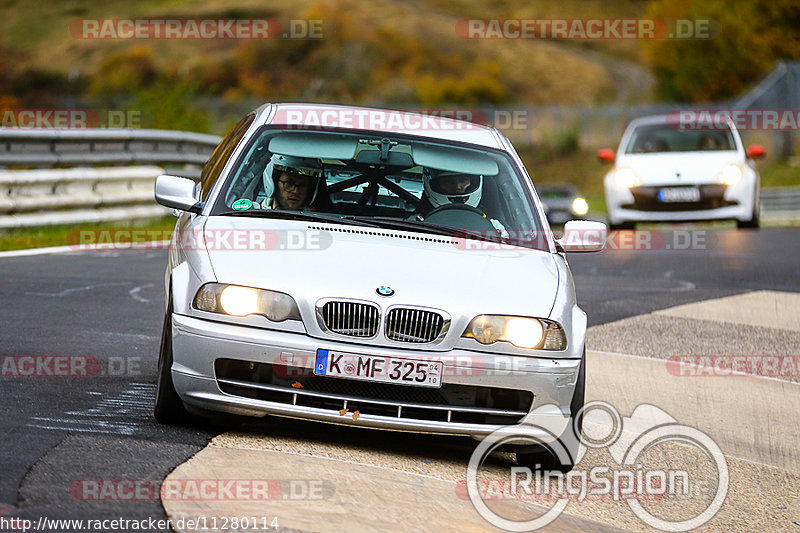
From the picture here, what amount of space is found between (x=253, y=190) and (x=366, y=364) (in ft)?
5.54

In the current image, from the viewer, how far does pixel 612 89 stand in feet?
386

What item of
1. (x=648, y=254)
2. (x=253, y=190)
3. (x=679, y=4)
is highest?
(x=679, y=4)

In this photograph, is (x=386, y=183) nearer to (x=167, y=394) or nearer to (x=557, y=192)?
(x=167, y=394)

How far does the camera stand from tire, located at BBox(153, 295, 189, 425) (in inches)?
225

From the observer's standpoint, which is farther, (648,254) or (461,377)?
(648,254)

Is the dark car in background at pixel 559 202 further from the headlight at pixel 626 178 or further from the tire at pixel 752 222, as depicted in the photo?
the headlight at pixel 626 178

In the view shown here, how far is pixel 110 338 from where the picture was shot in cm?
822

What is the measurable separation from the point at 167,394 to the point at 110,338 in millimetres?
2593

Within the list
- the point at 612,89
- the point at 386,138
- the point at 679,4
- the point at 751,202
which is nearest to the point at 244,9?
the point at 612,89

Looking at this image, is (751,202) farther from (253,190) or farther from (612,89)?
(612,89)

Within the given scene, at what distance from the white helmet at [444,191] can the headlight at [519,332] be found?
1489 mm

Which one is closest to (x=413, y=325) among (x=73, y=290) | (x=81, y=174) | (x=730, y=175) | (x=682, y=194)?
(x=73, y=290)

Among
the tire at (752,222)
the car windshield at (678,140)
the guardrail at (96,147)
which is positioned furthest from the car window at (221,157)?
the tire at (752,222)

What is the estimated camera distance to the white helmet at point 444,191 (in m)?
7.13
